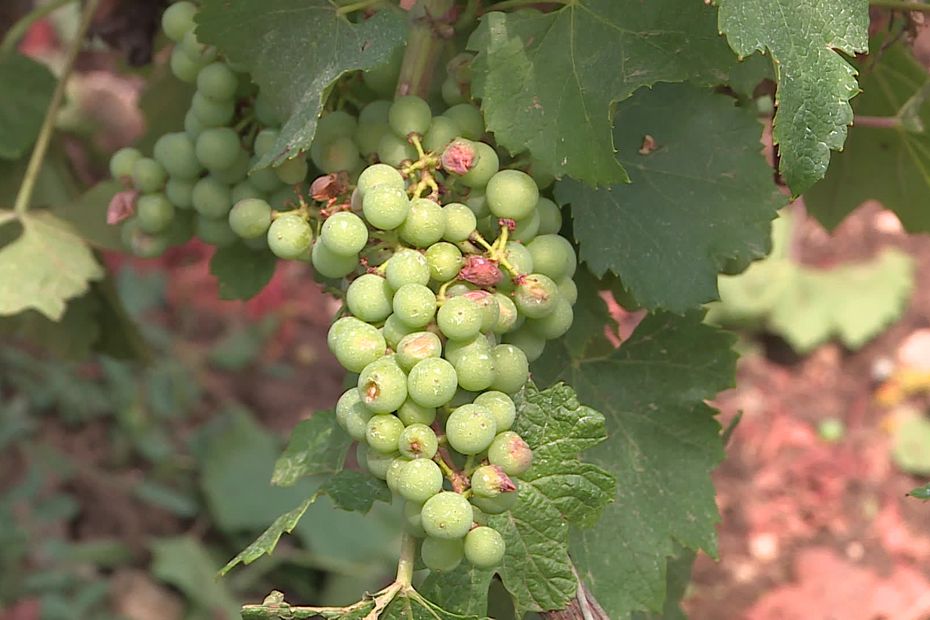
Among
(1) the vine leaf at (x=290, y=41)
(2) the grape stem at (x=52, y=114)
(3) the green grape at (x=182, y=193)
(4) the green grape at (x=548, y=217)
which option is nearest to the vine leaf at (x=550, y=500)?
(4) the green grape at (x=548, y=217)

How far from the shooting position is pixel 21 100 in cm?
100

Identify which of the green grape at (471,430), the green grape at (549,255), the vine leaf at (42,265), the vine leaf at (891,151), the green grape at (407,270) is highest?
the green grape at (407,270)

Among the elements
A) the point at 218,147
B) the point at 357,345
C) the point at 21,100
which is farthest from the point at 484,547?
the point at 21,100

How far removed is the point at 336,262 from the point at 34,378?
6.40ft

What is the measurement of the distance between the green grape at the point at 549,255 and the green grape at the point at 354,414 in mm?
130

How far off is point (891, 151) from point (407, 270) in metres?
0.54

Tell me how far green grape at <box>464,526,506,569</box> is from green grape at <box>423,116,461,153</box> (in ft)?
0.73

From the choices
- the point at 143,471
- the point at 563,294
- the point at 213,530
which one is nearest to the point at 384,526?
the point at 213,530

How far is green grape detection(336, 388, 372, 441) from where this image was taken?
57cm

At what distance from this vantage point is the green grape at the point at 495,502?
55cm

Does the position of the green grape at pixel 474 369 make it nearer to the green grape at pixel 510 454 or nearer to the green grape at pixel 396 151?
the green grape at pixel 510 454

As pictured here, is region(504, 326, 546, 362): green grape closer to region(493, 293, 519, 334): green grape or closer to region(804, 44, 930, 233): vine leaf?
region(493, 293, 519, 334): green grape

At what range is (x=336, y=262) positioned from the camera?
62 centimetres

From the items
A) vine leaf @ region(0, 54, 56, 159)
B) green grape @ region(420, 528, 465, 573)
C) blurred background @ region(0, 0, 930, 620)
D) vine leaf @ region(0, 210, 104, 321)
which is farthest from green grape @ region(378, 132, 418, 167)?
blurred background @ region(0, 0, 930, 620)
